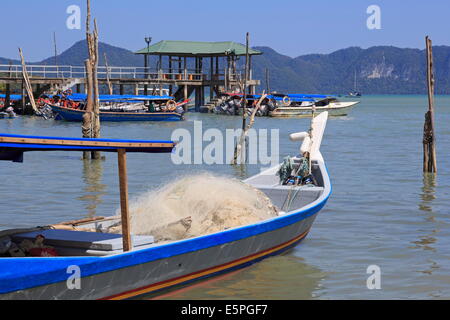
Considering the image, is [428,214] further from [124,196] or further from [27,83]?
[27,83]

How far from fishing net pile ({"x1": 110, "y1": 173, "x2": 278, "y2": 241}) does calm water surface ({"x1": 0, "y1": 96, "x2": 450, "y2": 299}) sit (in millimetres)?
772

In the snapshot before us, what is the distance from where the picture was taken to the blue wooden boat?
8180 millimetres

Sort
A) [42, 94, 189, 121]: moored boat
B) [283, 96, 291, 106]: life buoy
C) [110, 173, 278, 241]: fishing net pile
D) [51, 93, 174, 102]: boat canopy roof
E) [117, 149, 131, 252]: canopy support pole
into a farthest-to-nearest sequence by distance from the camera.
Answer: [283, 96, 291, 106]: life buoy → [51, 93, 174, 102]: boat canopy roof → [42, 94, 189, 121]: moored boat → [110, 173, 278, 241]: fishing net pile → [117, 149, 131, 252]: canopy support pole

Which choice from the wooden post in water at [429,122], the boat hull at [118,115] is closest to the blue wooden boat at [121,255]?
the wooden post in water at [429,122]

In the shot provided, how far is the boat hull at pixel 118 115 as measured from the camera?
167 ft

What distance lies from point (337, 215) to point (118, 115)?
36992 millimetres

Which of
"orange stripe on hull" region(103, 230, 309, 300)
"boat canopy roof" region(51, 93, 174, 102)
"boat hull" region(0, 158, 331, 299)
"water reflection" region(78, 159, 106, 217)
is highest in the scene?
"boat canopy roof" region(51, 93, 174, 102)

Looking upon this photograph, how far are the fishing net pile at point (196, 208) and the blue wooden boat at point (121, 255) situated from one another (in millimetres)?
514

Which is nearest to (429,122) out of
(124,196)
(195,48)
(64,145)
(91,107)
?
(91,107)

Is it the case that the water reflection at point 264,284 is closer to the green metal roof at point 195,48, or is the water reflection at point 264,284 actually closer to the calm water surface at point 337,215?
the calm water surface at point 337,215

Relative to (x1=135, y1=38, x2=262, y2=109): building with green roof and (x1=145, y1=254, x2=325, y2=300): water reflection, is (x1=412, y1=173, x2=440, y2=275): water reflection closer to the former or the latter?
(x1=145, y1=254, x2=325, y2=300): water reflection

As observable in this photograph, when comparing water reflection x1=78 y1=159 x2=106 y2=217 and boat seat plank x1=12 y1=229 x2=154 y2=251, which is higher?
boat seat plank x1=12 y1=229 x2=154 y2=251

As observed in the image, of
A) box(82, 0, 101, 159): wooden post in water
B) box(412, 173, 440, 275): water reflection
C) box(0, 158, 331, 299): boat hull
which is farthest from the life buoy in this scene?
box(0, 158, 331, 299): boat hull
